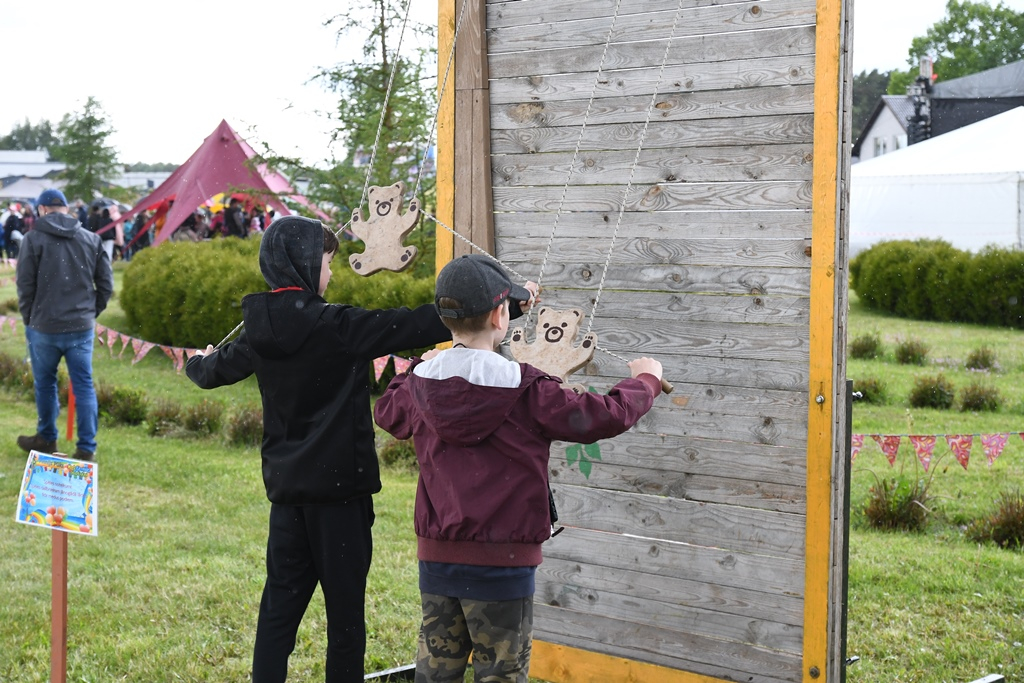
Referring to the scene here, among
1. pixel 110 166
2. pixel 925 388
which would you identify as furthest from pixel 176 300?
pixel 110 166

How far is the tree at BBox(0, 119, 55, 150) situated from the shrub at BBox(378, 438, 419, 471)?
120 meters

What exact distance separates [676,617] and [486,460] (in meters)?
1.43

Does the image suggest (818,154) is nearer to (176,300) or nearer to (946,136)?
(176,300)

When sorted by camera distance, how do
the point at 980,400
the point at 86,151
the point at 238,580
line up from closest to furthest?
1. the point at 238,580
2. the point at 980,400
3. the point at 86,151

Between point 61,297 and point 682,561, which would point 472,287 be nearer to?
point 682,561

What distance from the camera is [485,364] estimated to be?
267 cm

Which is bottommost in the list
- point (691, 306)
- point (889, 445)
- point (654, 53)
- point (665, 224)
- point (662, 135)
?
point (889, 445)

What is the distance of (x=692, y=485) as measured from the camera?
3705 millimetres

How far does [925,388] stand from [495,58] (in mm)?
6952

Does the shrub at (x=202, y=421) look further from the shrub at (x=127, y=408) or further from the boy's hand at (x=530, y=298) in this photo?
the boy's hand at (x=530, y=298)

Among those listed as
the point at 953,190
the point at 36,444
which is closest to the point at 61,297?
the point at 36,444

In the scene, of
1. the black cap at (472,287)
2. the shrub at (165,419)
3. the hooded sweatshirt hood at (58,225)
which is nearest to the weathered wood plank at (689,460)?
the black cap at (472,287)

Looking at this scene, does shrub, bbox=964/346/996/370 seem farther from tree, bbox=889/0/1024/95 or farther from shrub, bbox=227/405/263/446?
tree, bbox=889/0/1024/95

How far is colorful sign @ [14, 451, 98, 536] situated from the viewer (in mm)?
3330
